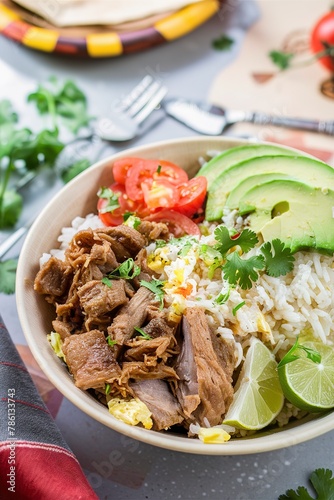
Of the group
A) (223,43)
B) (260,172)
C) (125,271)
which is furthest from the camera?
(223,43)

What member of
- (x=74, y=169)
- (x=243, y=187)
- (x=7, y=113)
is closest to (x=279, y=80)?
(x=74, y=169)

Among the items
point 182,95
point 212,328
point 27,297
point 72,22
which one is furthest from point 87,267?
point 72,22

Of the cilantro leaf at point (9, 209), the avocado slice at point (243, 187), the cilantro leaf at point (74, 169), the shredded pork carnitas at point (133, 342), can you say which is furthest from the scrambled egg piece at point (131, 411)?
the cilantro leaf at point (74, 169)

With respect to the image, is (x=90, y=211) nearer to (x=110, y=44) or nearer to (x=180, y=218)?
(x=180, y=218)

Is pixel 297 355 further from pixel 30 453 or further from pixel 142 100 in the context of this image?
pixel 142 100

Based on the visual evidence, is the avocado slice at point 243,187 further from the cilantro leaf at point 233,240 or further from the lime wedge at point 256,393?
the lime wedge at point 256,393

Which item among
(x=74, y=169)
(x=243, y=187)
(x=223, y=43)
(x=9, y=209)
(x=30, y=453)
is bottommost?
(x=30, y=453)

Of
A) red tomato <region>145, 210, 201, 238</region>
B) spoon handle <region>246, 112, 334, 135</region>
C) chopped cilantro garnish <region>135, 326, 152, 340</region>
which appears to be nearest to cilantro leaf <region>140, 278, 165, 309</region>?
chopped cilantro garnish <region>135, 326, 152, 340</region>

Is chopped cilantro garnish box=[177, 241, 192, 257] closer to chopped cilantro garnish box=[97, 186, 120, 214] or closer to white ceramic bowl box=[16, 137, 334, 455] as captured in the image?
chopped cilantro garnish box=[97, 186, 120, 214]
